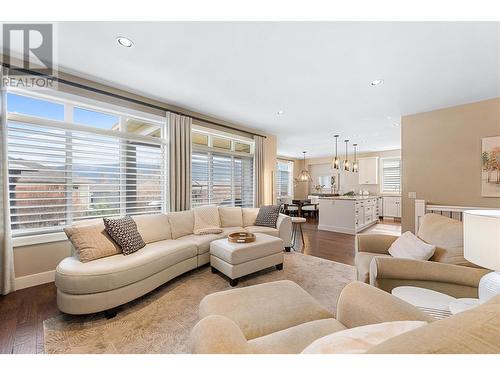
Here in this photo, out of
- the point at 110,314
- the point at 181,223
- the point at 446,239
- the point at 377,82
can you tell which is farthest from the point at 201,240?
the point at 377,82

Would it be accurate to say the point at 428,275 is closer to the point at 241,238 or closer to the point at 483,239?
the point at 483,239

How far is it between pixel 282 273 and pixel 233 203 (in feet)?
7.84

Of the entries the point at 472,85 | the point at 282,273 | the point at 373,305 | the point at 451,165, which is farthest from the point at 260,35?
the point at 451,165

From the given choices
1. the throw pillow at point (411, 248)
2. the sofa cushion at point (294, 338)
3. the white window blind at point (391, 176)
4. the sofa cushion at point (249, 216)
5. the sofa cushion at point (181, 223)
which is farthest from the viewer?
the white window blind at point (391, 176)

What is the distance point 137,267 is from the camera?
2080 millimetres

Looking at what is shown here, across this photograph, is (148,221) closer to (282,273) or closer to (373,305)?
(282,273)

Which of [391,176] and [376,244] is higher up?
[391,176]

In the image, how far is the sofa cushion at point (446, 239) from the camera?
177 centimetres

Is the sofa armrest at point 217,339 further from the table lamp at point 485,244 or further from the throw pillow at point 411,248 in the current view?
the throw pillow at point 411,248

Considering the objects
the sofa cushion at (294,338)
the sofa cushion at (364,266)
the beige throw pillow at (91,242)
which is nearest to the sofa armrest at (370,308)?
the sofa cushion at (294,338)

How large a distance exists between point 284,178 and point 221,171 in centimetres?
518

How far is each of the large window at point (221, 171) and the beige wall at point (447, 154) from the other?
11.1 ft

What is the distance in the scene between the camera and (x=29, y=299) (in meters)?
2.20

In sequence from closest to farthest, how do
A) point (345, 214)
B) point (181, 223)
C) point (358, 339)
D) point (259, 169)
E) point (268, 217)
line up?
1. point (358, 339)
2. point (181, 223)
3. point (268, 217)
4. point (259, 169)
5. point (345, 214)
